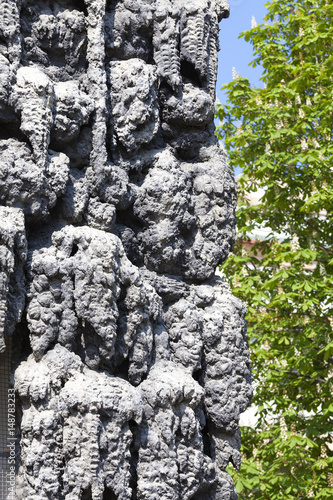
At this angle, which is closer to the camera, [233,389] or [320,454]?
[233,389]

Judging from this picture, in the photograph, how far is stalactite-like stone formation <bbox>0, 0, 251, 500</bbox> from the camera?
328 cm

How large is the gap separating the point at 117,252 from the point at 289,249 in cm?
453

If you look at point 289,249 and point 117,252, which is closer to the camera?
point 117,252

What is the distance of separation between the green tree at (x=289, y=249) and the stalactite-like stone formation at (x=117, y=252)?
283 centimetres

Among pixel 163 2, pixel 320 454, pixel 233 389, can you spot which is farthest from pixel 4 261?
pixel 320 454

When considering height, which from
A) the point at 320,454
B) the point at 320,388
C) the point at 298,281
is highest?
the point at 298,281

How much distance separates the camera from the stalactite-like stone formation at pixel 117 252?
3.28 m

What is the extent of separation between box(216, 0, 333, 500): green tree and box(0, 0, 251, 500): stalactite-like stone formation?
2835 millimetres

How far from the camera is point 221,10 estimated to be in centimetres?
454

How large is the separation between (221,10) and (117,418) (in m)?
2.43

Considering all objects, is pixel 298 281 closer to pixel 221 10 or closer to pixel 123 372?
pixel 221 10

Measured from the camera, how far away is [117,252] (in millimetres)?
3514

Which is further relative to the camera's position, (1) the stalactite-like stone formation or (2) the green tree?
(2) the green tree

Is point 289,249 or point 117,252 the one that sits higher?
point 289,249
